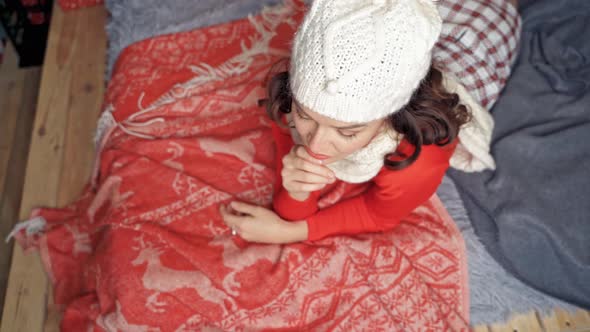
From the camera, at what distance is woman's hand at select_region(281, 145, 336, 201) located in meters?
0.92

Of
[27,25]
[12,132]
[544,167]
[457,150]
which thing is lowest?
[544,167]

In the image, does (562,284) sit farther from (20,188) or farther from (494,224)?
(20,188)

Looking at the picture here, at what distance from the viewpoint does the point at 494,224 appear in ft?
4.00

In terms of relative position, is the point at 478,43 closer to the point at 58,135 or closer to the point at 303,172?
the point at 303,172

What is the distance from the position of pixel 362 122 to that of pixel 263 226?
1.44 ft

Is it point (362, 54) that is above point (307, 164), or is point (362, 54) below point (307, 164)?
above

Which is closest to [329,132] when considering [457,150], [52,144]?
[457,150]

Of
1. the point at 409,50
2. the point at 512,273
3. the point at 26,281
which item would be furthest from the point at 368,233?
the point at 26,281

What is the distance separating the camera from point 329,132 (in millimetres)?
792

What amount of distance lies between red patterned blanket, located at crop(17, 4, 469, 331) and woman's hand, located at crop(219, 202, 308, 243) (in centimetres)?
3

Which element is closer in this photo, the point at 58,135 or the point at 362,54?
the point at 362,54

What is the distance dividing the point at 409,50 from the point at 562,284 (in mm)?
798

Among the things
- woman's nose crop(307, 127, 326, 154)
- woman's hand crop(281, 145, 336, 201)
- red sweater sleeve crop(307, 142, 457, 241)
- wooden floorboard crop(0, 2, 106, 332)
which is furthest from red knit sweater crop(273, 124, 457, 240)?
wooden floorboard crop(0, 2, 106, 332)

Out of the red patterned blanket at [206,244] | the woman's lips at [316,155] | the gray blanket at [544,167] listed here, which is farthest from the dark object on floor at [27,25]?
the gray blanket at [544,167]
